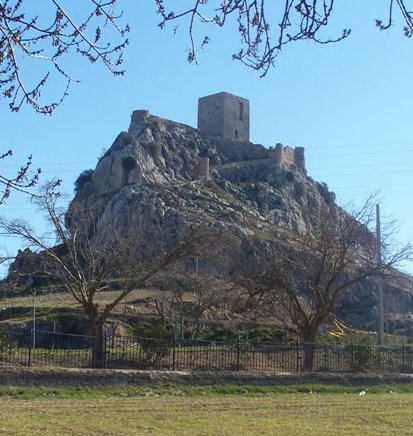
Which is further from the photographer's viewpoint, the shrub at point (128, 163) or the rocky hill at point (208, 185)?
the shrub at point (128, 163)

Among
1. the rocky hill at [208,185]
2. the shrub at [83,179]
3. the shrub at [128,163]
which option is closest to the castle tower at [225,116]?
the rocky hill at [208,185]

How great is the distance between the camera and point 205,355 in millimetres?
22328

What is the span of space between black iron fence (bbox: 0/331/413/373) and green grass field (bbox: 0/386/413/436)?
127 inches

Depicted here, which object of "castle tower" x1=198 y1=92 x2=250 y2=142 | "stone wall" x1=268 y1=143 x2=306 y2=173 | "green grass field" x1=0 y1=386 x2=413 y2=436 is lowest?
"green grass field" x1=0 y1=386 x2=413 y2=436

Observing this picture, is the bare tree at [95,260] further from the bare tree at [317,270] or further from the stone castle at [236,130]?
the stone castle at [236,130]

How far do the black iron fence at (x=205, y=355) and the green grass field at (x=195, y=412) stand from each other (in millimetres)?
3226

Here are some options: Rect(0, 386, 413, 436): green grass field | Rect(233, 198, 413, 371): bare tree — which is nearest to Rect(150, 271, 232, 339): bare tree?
Rect(233, 198, 413, 371): bare tree

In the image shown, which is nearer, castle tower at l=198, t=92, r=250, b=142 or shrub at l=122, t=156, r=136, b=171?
shrub at l=122, t=156, r=136, b=171

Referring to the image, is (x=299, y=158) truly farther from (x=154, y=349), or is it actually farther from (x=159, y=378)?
(x=159, y=378)

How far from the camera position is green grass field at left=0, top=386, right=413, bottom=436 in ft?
34.2

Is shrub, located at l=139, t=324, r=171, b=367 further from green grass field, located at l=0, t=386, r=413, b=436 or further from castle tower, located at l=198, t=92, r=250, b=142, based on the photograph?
castle tower, located at l=198, t=92, r=250, b=142

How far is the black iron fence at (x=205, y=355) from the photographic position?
66.3ft

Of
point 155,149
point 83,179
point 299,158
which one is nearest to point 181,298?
point 83,179

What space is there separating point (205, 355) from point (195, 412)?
961cm
